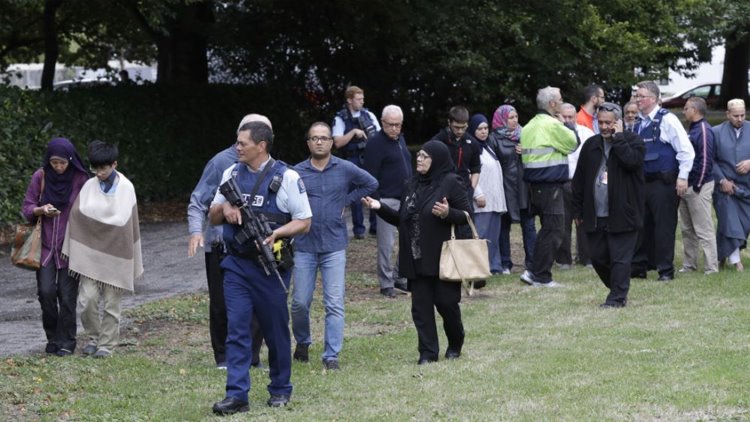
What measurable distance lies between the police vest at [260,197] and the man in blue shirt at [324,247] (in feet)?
5.40

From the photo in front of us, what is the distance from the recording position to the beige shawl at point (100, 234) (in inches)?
409

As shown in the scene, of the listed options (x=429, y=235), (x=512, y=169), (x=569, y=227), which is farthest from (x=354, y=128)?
(x=429, y=235)

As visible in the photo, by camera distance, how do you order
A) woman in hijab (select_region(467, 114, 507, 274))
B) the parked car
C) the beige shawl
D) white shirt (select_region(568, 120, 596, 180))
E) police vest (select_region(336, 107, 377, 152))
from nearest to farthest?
the beige shawl → woman in hijab (select_region(467, 114, 507, 274)) → white shirt (select_region(568, 120, 596, 180)) → police vest (select_region(336, 107, 377, 152)) → the parked car

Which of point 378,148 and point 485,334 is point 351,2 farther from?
point 485,334

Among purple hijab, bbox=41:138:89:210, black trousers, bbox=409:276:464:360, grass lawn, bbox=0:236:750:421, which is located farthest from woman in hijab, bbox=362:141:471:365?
purple hijab, bbox=41:138:89:210

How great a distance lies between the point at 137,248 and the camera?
10.8 m

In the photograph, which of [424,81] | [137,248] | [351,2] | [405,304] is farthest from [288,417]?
[424,81]

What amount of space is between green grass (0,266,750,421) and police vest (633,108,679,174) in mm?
1578

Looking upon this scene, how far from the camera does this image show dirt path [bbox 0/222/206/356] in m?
11.6

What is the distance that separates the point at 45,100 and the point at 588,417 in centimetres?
1406

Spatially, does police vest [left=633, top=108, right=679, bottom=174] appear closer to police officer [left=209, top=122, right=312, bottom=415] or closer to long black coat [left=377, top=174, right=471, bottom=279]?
long black coat [left=377, top=174, right=471, bottom=279]

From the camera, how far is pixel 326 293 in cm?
978

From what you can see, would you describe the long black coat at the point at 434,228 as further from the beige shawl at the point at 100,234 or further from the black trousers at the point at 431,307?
the beige shawl at the point at 100,234

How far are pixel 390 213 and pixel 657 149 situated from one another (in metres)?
4.96
